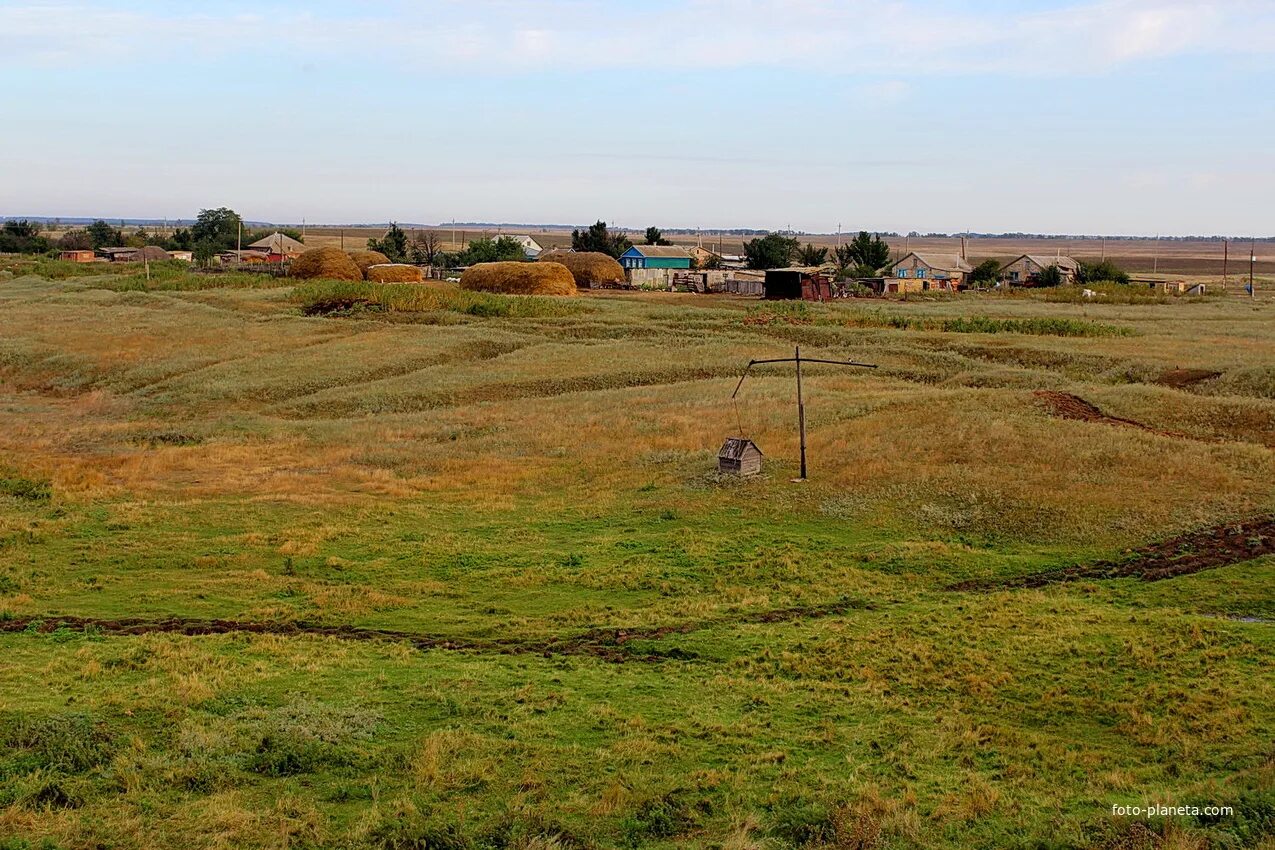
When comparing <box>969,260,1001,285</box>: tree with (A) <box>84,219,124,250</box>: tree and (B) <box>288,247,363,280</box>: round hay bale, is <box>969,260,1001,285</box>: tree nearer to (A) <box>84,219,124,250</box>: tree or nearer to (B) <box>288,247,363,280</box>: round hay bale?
(B) <box>288,247,363,280</box>: round hay bale

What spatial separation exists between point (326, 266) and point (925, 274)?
5078 cm

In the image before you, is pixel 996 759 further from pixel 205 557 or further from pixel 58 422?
pixel 58 422

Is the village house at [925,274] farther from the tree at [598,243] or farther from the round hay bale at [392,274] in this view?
the round hay bale at [392,274]

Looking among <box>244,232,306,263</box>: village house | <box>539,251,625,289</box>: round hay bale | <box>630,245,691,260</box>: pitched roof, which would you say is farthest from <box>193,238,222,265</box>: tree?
<box>630,245,691,260</box>: pitched roof

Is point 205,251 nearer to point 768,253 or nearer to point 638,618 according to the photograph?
point 768,253

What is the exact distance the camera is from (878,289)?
94188mm

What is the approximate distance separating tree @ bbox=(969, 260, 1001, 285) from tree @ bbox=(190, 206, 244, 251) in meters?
87.9

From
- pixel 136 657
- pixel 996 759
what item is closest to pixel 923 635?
pixel 996 759

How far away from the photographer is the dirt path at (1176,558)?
22.5 metres

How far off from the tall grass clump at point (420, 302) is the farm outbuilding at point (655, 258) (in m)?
29.4

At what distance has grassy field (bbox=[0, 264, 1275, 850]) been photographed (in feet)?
→ 45.3

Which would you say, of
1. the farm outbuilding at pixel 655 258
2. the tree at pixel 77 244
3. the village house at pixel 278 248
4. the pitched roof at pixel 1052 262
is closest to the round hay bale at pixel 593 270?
the farm outbuilding at pixel 655 258

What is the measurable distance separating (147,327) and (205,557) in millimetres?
44922

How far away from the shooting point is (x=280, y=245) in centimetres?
12194
